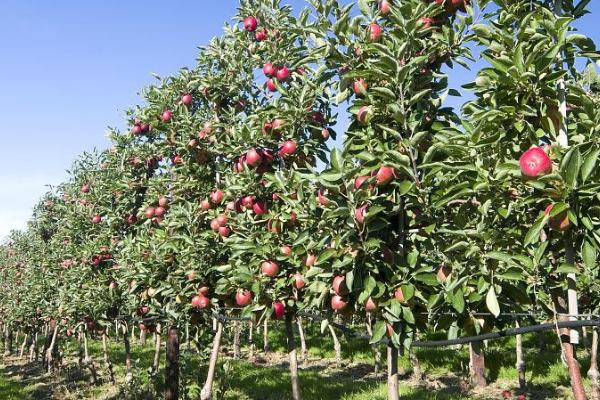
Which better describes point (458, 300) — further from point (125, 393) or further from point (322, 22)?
point (125, 393)

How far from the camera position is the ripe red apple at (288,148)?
545cm

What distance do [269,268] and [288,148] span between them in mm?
1317

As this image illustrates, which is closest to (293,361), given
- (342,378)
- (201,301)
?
(201,301)

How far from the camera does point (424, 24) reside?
362cm

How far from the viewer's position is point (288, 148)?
545 centimetres

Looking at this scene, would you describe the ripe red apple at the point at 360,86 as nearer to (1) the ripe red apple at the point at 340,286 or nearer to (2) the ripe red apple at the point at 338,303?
(1) the ripe red apple at the point at 340,286

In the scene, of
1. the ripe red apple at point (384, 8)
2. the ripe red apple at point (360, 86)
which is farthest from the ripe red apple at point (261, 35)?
the ripe red apple at point (360, 86)

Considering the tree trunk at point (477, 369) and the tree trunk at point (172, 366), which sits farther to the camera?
the tree trunk at point (477, 369)

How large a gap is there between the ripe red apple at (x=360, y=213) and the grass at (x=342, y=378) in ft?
21.8

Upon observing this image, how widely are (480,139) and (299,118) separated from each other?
2.83m

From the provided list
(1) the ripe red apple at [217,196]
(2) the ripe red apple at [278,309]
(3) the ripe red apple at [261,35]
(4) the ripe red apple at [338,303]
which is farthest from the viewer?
(1) the ripe red apple at [217,196]

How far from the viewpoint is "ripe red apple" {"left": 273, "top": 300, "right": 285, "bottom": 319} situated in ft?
17.1

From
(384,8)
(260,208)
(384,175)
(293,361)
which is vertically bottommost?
(293,361)

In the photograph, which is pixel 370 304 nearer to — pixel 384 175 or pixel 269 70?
pixel 384 175
